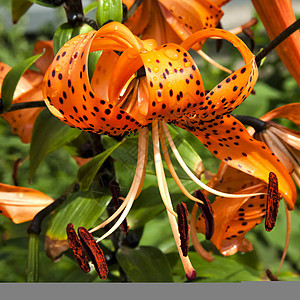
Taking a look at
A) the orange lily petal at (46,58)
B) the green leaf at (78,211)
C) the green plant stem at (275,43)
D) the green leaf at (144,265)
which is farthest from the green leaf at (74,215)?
the green plant stem at (275,43)

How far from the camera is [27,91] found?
835 mm

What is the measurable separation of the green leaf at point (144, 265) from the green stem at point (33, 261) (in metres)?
0.16

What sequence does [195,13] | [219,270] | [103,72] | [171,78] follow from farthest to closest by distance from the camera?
[219,270]
[195,13]
[103,72]
[171,78]

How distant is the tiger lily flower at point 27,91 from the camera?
81 centimetres

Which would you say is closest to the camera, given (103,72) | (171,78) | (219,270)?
(171,78)

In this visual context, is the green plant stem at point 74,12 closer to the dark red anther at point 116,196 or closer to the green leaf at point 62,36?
the green leaf at point 62,36

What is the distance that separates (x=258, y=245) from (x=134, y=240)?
3.25 feet

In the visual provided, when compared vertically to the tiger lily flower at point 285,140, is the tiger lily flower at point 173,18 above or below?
above

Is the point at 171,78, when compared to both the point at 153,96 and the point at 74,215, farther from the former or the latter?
the point at 74,215

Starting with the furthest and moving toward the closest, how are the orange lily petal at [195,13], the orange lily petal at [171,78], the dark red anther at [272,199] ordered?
the orange lily petal at [195,13]
the dark red anther at [272,199]
the orange lily petal at [171,78]

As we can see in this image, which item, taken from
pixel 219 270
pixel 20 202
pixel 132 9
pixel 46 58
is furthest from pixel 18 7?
pixel 219 270

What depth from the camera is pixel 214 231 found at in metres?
0.73

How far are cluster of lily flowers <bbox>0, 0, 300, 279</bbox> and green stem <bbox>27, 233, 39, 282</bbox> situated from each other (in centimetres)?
6

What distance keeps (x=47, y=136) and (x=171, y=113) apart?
0.74 ft
